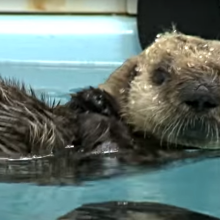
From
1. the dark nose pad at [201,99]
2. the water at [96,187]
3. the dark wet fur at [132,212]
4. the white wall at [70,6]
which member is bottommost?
the dark wet fur at [132,212]

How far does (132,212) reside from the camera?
260 centimetres

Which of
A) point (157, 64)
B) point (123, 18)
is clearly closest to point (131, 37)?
point (123, 18)

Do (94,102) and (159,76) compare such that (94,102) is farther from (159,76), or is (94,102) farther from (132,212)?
(132,212)

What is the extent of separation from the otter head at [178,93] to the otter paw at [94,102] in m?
0.09

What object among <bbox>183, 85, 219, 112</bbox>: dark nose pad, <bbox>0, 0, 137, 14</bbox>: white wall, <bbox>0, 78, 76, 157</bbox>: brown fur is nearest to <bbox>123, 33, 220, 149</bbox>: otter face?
<bbox>183, 85, 219, 112</bbox>: dark nose pad

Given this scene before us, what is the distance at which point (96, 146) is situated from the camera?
3.05 meters

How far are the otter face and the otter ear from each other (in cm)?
3

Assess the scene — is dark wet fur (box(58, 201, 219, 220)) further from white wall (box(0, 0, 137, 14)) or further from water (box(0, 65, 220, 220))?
white wall (box(0, 0, 137, 14))

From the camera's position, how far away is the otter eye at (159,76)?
3.17 metres

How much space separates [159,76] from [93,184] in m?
0.51

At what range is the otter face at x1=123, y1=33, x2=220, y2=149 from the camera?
2.96 metres

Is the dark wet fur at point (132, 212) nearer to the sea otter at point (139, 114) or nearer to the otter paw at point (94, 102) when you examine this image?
the sea otter at point (139, 114)

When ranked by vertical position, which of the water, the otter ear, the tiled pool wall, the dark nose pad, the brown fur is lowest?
the water

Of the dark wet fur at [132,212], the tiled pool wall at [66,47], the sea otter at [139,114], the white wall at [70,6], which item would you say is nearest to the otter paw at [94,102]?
the sea otter at [139,114]
